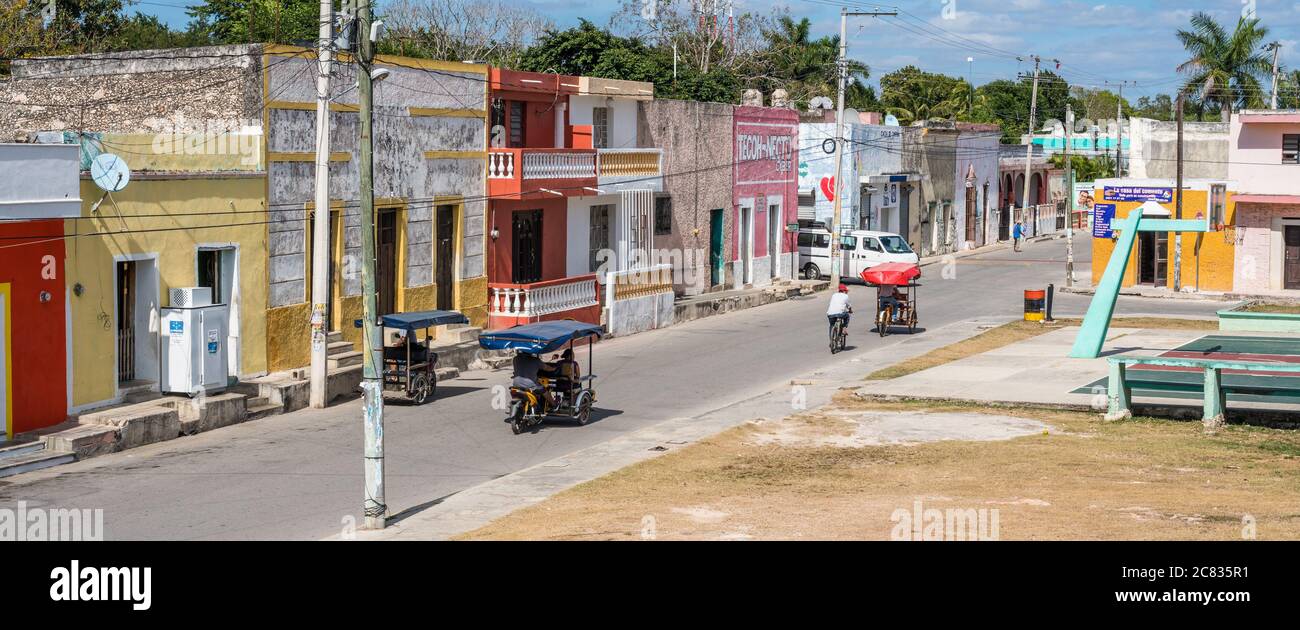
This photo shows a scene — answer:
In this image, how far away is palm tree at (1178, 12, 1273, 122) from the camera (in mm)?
60188

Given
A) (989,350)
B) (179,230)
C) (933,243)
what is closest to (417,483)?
(179,230)

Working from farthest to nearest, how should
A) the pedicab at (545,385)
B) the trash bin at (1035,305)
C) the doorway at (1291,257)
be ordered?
the doorway at (1291,257) < the trash bin at (1035,305) < the pedicab at (545,385)

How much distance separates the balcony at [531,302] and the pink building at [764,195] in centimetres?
1266

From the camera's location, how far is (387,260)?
27.8m

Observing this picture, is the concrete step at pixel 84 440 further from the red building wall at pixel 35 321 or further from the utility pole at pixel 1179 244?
the utility pole at pixel 1179 244

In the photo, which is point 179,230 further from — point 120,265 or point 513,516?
point 513,516

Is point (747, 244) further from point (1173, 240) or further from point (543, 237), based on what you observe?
point (1173, 240)

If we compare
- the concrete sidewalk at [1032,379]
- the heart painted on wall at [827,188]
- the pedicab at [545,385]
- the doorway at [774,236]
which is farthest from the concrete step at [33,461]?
the heart painted on wall at [827,188]

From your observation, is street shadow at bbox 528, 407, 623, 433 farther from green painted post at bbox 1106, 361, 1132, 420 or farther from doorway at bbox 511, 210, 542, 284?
doorway at bbox 511, 210, 542, 284

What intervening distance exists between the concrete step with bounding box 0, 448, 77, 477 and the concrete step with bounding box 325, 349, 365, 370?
256 inches

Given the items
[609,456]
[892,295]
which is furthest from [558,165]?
[609,456]

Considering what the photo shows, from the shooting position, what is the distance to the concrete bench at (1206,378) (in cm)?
2048

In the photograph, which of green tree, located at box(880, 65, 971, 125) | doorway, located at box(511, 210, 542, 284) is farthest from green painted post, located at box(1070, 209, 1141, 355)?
green tree, located at box(880, 65, 971, 125)

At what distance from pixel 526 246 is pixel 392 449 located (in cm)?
1353
